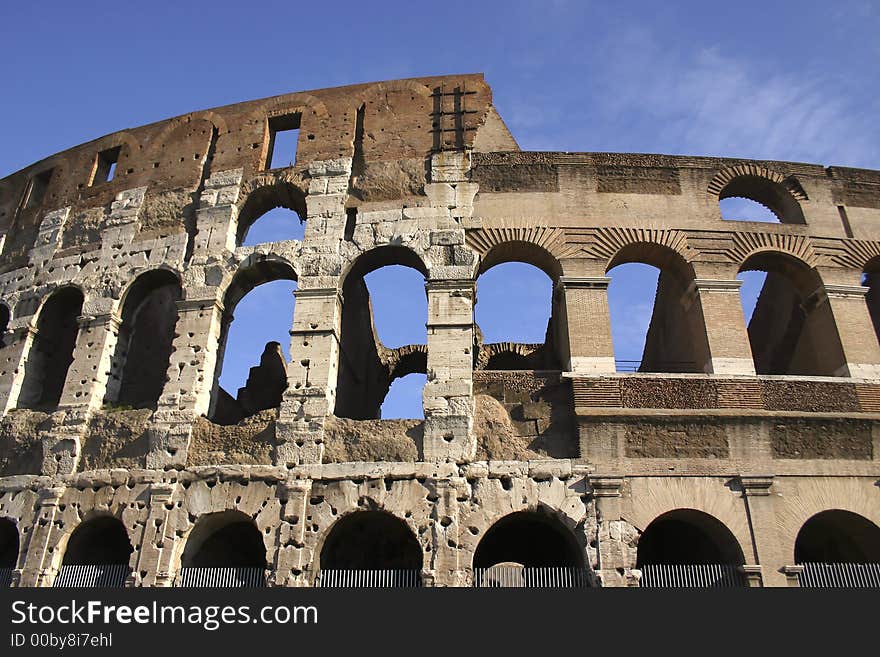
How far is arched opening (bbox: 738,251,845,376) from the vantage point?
10016 mm

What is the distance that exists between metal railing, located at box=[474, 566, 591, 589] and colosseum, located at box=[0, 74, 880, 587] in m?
0.03

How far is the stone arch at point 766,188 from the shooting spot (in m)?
10.9

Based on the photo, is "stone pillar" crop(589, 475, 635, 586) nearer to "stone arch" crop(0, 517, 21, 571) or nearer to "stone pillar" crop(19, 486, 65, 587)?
"stone pillar" crop(19, 486, 65, 587)

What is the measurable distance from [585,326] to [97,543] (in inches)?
298

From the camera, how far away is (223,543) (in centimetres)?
991

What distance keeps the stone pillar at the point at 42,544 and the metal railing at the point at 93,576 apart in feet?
0.65

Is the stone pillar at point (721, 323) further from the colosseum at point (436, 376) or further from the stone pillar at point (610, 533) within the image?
the stone pillar at point (610, 533)

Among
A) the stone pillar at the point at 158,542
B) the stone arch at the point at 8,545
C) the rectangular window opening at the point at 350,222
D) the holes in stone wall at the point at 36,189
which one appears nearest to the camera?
the stone pillar at the point at 158,542

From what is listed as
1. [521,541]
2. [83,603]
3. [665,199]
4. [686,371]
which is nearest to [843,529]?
[686,371]

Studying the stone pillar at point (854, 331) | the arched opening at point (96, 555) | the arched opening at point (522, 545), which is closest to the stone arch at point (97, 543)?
the arched opening at point (96, 555)

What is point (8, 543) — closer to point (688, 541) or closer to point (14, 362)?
point (14, 362)

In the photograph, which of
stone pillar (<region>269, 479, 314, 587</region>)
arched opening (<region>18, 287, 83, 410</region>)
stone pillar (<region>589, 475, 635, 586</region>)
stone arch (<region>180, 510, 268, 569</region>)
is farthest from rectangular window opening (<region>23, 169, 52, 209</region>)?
stone pillar (<region>589, 475, 635, 586</region>)

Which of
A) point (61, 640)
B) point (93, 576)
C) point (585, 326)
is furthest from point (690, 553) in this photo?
point (93, 576)

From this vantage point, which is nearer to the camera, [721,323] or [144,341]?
[721,323]
